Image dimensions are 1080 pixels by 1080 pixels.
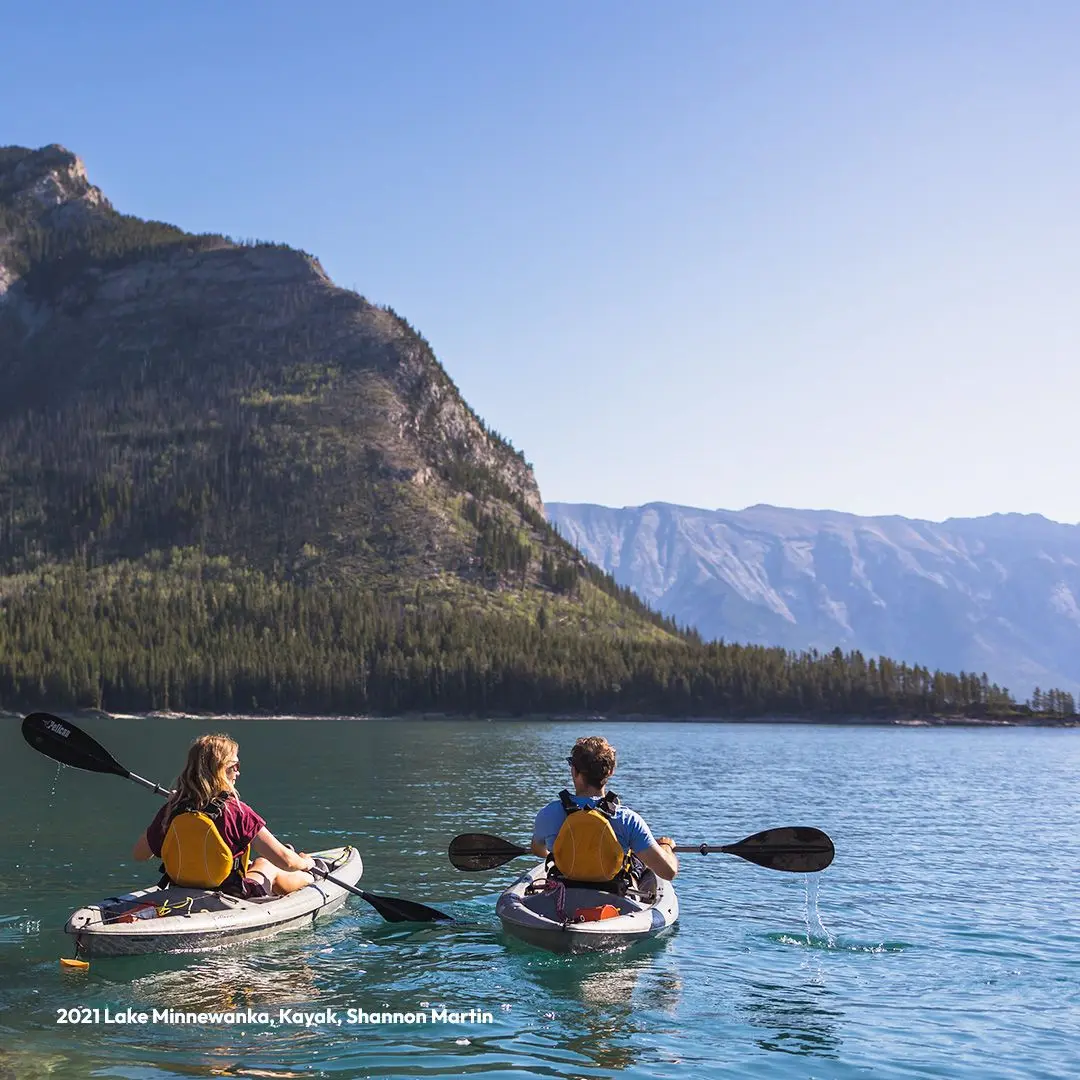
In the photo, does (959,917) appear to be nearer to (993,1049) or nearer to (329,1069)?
(993,1049)

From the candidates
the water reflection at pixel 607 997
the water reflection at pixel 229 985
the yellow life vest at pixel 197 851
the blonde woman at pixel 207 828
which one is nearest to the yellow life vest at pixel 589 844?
the water reflection at pixel 607 997

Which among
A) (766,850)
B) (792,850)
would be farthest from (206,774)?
(792,850)

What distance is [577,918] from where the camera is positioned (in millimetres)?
23297

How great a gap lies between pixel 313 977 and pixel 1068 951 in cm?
1653

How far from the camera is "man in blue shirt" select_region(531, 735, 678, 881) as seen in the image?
22.0m

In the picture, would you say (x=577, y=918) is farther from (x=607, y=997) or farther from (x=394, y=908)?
(x=394, y=908)

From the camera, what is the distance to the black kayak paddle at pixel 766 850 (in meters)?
27.1

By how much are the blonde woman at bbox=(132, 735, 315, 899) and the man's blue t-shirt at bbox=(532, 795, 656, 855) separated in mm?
5473

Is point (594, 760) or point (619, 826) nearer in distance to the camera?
point (594, 760)

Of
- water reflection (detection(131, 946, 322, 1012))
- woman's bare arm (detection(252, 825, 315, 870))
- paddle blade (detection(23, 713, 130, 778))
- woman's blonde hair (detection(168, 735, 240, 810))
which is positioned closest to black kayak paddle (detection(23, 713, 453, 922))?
paddle blade (detection(23, 713, 130, 778))

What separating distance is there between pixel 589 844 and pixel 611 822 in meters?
0.58

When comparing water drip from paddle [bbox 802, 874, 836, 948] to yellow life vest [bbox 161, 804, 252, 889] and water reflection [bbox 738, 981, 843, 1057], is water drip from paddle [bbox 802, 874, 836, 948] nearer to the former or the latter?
water reflection [bbox 738, 981, 843, 1057]

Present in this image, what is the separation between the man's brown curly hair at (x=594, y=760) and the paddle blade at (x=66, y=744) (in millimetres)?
11065

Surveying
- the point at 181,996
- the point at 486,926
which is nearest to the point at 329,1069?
the point at 181,996
